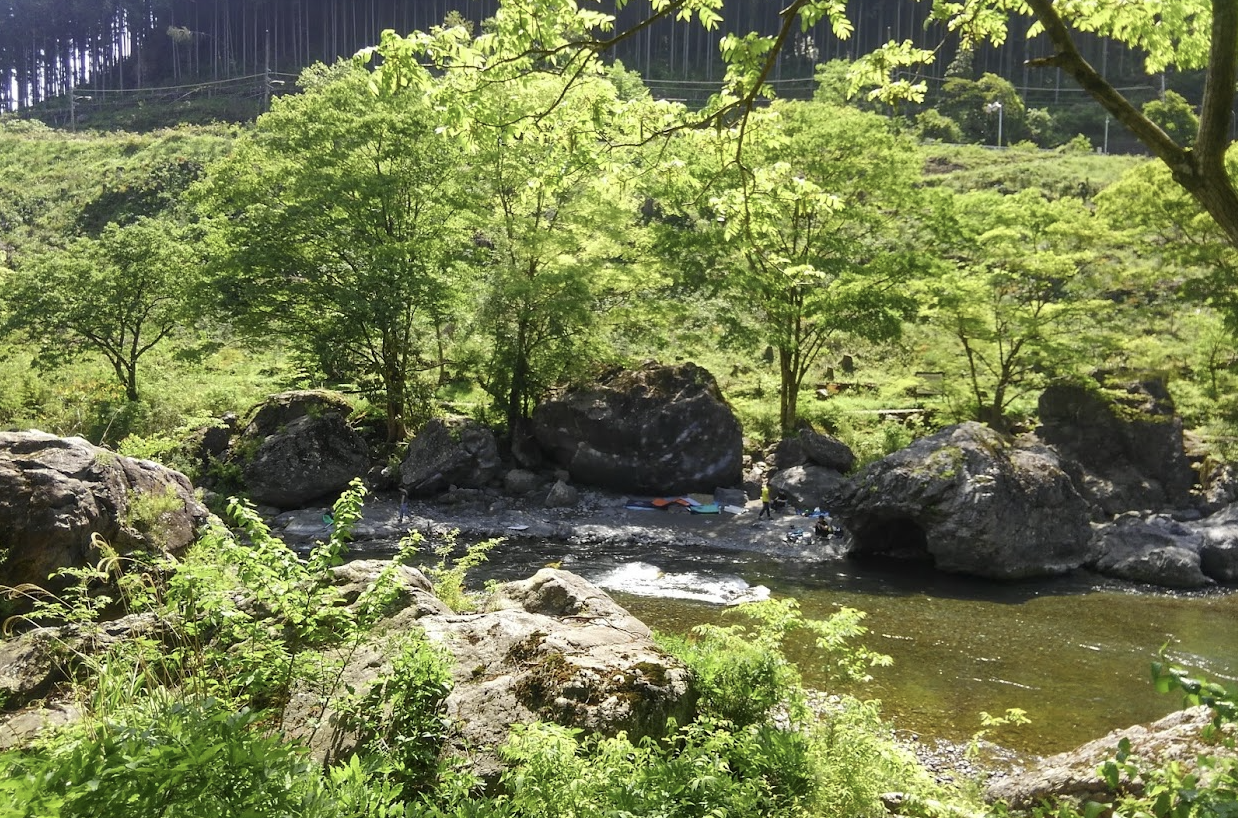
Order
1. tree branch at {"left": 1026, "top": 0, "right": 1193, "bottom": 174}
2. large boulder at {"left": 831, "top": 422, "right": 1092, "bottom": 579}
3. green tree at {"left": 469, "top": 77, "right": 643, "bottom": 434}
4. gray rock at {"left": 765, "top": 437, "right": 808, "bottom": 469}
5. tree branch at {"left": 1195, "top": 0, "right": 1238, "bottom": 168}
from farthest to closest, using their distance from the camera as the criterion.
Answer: gray rock at {"left": 765, "top": 437, "right": 808, "bottom": 469}
green tree at {"left": 469, "top": 77, "right": 643, "bottom": 434}
large boulder at {"left": 831, "top": 422, "right": 1092, "bottom": 579}
tree branch at {"left": 1026, "top": 0, "right": 1193, "bottom": 174}
tree branch at {"left": 1195, "top": 0, "right": 1238, "bottom": 168}

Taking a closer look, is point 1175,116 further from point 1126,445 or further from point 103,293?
point 103,293

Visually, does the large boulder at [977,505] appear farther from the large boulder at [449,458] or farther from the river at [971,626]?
the large boulder at [449,458]

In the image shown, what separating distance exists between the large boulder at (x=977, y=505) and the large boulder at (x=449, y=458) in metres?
8.86

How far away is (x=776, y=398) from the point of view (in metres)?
25.8

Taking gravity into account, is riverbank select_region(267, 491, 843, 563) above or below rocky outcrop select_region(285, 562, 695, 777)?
below

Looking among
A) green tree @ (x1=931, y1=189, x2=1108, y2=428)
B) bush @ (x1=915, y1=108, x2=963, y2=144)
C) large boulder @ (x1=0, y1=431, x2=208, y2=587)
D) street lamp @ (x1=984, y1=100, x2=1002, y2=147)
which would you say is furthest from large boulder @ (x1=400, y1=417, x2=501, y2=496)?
street lamp @ (x1=984, y1=100, x2=1002, y2=147)

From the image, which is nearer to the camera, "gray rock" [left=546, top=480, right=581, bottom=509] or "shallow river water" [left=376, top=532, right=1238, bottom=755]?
"shallow river water" [left=376, top=532, right=1238, bottom=755]

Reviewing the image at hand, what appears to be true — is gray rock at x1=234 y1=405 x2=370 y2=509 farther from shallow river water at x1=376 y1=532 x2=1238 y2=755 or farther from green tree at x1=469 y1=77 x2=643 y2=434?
shallow river water at x1=376 y1=532 x2=1238 y2=755

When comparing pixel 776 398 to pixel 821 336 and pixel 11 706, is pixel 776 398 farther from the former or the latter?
pixel 11 706

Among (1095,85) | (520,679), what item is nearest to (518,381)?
(520,679)

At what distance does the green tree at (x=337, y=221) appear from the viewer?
19.7 m

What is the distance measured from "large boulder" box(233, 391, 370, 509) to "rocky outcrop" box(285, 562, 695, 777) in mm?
A: 13634

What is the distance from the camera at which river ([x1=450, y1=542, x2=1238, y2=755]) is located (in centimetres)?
951

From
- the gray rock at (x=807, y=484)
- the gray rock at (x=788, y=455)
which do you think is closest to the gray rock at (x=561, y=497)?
the gray rock at (x=807, y=484)
